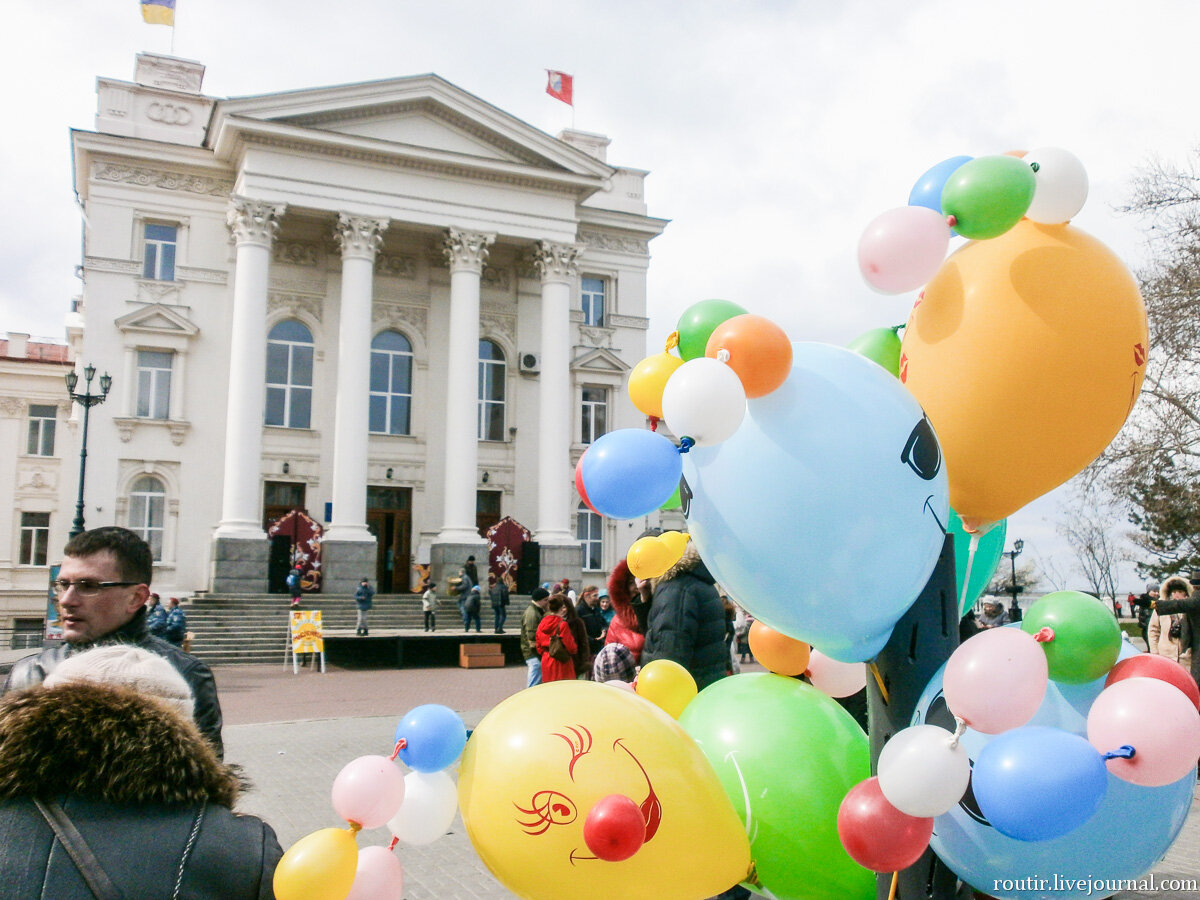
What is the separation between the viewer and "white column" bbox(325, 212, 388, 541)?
A: 1104 inches

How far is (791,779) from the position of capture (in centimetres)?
292

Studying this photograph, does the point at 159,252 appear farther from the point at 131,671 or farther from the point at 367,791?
the point at 367,791

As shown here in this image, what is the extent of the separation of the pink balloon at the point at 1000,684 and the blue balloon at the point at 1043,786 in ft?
0.27

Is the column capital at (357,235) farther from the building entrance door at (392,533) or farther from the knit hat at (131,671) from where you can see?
the knit hat at (131,671)

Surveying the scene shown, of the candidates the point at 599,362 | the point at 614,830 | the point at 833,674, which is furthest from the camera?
the point at 599,362

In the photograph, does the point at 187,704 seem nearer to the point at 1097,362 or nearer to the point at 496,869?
the point at 496,869

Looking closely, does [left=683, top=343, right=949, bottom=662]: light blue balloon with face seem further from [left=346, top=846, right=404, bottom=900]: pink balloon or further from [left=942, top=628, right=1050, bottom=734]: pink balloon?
[left=346, top=846, right=404, bottom=900]: pink balloon

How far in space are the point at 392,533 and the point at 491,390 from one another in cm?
582

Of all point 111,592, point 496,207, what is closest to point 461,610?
point 496,207

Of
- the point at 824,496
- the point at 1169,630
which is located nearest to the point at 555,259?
the point at 1169,630

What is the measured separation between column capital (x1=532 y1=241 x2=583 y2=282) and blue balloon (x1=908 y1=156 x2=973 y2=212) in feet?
94.6

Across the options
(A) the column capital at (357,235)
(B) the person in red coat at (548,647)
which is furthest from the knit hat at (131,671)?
(A) the column capital at (357,235)

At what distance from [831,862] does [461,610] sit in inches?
957

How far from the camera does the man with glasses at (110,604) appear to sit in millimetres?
3102
